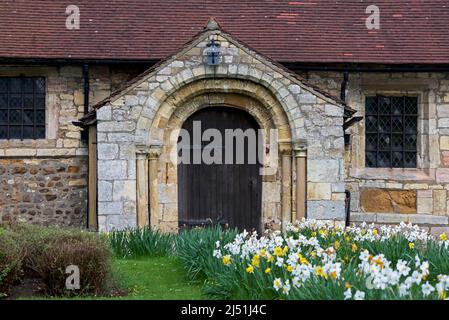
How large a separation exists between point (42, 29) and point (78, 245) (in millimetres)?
6802

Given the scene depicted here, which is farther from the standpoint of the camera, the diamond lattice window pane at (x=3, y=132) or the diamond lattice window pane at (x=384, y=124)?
the diamond lattice window pane at (x=384, y=124)

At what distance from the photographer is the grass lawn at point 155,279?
30.6 feet

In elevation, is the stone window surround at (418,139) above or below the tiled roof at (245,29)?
below

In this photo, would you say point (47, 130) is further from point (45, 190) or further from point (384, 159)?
point (384, 159)

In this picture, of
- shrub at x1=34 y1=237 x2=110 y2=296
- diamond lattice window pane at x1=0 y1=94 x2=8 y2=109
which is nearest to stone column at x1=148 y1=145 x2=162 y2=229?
diamond lattice window pane at x1=0 y1=94 x2=8 y2=109

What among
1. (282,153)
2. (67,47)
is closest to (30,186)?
(67,47)

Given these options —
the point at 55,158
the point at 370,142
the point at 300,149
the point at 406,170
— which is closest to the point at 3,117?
the point at 55,158

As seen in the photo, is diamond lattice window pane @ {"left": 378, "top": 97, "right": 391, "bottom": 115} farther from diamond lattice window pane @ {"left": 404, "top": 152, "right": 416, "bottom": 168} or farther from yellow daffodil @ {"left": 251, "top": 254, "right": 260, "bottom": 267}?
yellow daffodil @ {"left": 251, "top": 254, "right": 260, "bottom": 267}

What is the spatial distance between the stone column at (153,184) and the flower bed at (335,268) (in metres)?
3.08

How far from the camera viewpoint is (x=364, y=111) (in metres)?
15.5

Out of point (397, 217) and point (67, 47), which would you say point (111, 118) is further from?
point (397, 217)

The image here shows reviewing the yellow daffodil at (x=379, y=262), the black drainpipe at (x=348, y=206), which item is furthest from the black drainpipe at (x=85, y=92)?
the yellow daffodil at (x=379, y=262)

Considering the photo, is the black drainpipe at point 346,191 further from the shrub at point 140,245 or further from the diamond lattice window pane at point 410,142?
the shrub at point 140,245

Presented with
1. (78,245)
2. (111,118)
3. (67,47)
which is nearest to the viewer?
(78,245)
